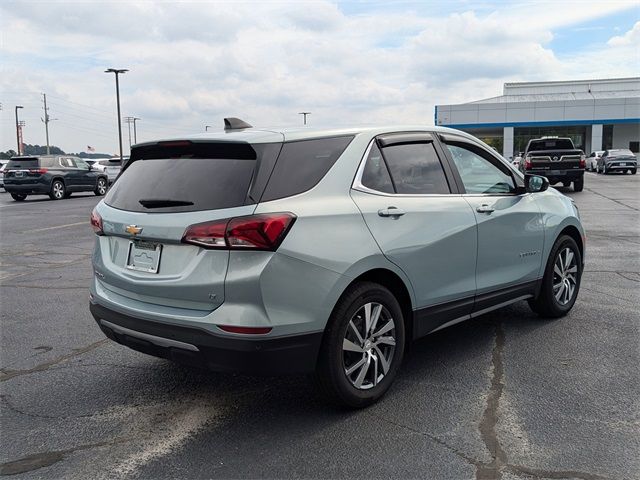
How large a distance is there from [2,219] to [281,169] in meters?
15.3

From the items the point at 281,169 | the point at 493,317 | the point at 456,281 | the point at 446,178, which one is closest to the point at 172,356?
the point at 281,169

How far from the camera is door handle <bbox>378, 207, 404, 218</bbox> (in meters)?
3.77

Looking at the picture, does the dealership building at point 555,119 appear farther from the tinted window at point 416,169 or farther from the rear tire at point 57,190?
the tinted window at point 416,169

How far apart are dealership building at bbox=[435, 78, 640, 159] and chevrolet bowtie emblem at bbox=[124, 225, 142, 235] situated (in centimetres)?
5745

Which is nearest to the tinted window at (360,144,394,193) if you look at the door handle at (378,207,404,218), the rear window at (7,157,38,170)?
the door handle at (378,207,404,218)

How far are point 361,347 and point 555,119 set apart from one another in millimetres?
61062

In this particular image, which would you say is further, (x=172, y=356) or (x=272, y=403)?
(x=272, y=403)

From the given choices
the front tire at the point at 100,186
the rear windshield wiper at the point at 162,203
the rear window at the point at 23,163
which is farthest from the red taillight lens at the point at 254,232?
the front tire at the point at 100,186

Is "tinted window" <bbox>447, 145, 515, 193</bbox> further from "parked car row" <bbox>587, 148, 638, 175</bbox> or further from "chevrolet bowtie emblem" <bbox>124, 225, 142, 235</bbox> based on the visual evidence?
"parked car row" <bbox>587, 148, 638, 175</bbox>

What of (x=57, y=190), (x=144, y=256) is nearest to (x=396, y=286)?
(x=144, y=256)

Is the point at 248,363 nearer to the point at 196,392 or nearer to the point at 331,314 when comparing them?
the point at 331,314

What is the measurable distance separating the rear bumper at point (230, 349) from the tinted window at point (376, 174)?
1.06 m

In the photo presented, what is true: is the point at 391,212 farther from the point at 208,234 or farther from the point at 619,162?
the point at 619,162

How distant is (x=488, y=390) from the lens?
158 inches
